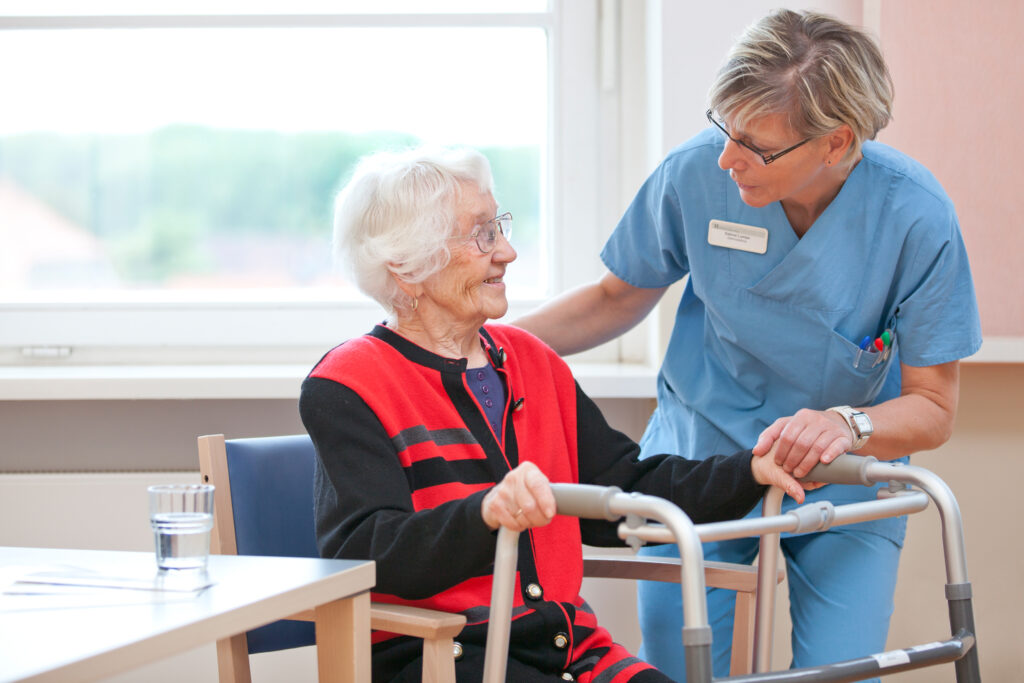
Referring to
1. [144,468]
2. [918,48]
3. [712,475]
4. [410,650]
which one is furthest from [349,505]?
[918,48]

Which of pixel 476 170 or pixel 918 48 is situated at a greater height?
pixel 918 48

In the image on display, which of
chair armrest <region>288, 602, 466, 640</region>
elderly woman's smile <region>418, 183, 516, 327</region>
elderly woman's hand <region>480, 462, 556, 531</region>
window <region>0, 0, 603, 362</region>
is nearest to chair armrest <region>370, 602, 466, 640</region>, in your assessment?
chair armrest <region>288, 602, 466, 640</region>

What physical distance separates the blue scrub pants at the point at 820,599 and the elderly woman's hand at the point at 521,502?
574mm

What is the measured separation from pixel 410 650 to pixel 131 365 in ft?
4.93

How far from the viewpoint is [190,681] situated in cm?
241

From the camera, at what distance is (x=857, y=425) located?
147 centimetres

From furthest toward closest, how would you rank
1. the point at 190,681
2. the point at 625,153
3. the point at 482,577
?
the point at 625,153, the point at 190,681, the point at 482,577

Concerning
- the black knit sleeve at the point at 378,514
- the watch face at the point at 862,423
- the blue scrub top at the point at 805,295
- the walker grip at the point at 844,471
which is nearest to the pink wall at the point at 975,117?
the blue scrub top at the point at 805,295

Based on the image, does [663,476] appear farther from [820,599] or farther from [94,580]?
[94,580]

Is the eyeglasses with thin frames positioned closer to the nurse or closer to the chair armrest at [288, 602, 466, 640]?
the nurse

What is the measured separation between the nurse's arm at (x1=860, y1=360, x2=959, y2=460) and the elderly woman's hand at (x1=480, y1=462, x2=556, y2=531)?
0.62 metres

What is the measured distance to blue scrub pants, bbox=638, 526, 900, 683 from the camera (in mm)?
1612

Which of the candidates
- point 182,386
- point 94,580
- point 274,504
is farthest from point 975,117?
point 94,580

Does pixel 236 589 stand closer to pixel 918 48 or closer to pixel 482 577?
pixel 482 577
